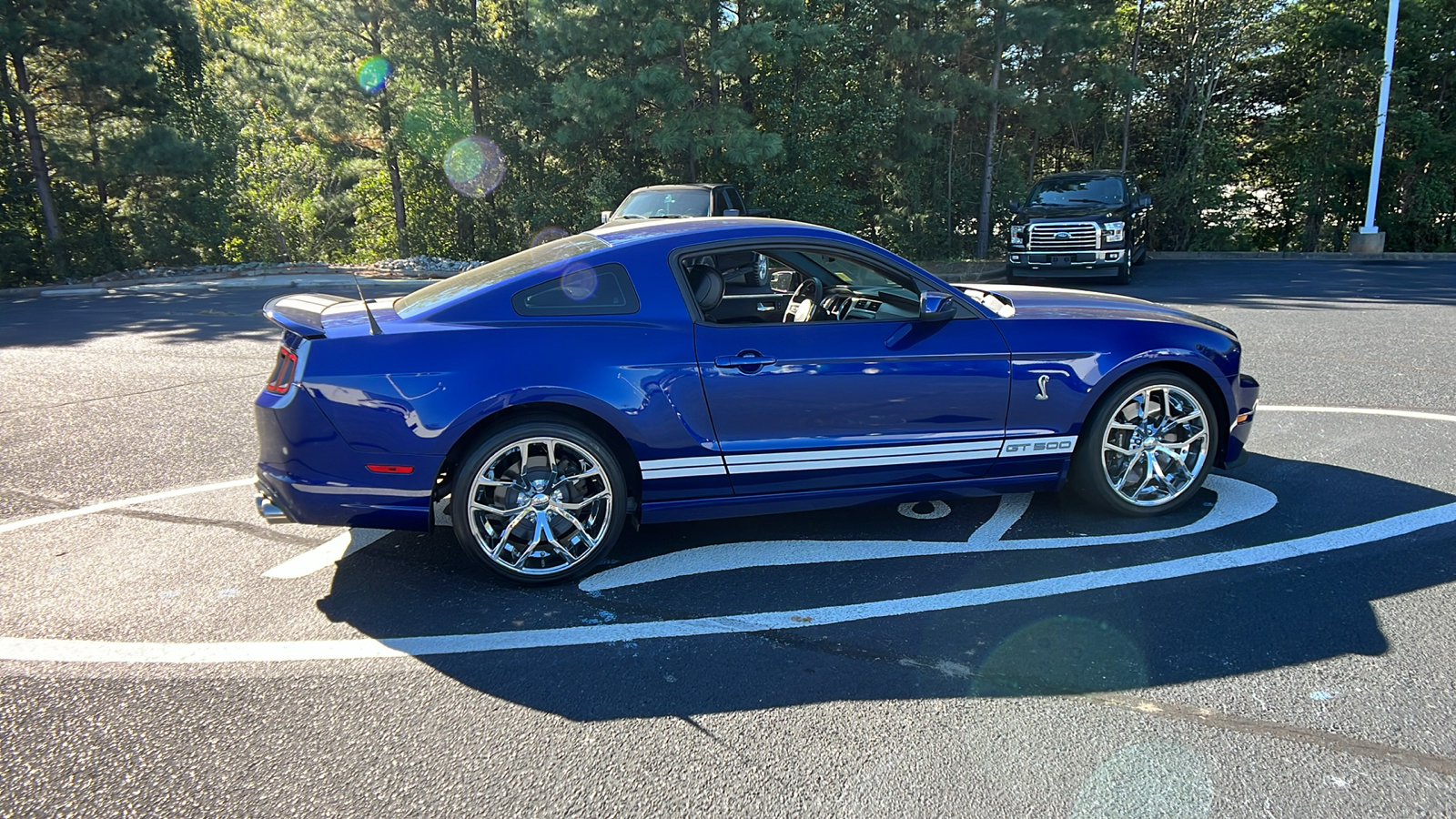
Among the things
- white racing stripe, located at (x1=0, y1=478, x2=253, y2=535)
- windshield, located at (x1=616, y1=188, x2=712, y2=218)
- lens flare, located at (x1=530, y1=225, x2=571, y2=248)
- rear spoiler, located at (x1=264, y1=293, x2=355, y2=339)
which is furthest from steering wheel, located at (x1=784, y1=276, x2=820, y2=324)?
lens flare, located at (x1=530, y1=225, x2=571, y2=248)

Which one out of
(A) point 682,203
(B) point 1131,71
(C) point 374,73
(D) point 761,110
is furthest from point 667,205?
(B) point 1131,71

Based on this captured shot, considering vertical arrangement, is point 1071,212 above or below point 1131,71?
below

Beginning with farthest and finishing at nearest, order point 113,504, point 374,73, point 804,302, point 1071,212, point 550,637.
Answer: point 374,73, point 1071,212, point 113,504, point 804,302, point 550,637

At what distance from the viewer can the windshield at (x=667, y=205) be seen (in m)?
13.1

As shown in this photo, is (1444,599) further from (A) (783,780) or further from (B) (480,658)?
(B) (480,658)

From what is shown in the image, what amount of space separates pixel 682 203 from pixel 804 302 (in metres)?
8.70

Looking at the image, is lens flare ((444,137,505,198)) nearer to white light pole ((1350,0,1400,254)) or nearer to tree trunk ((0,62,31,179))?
tree trunk ((0,62,31,179))

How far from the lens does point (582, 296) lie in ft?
13.5

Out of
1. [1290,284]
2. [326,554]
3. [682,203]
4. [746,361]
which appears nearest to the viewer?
[746,361]

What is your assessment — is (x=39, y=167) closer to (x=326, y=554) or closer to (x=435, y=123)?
(x=435, y=123)

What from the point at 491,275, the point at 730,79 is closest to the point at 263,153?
the point at 730,79

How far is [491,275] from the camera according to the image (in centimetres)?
434

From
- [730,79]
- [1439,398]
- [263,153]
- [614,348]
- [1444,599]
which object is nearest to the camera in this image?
[1444,599]

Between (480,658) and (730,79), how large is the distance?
59.1ft
